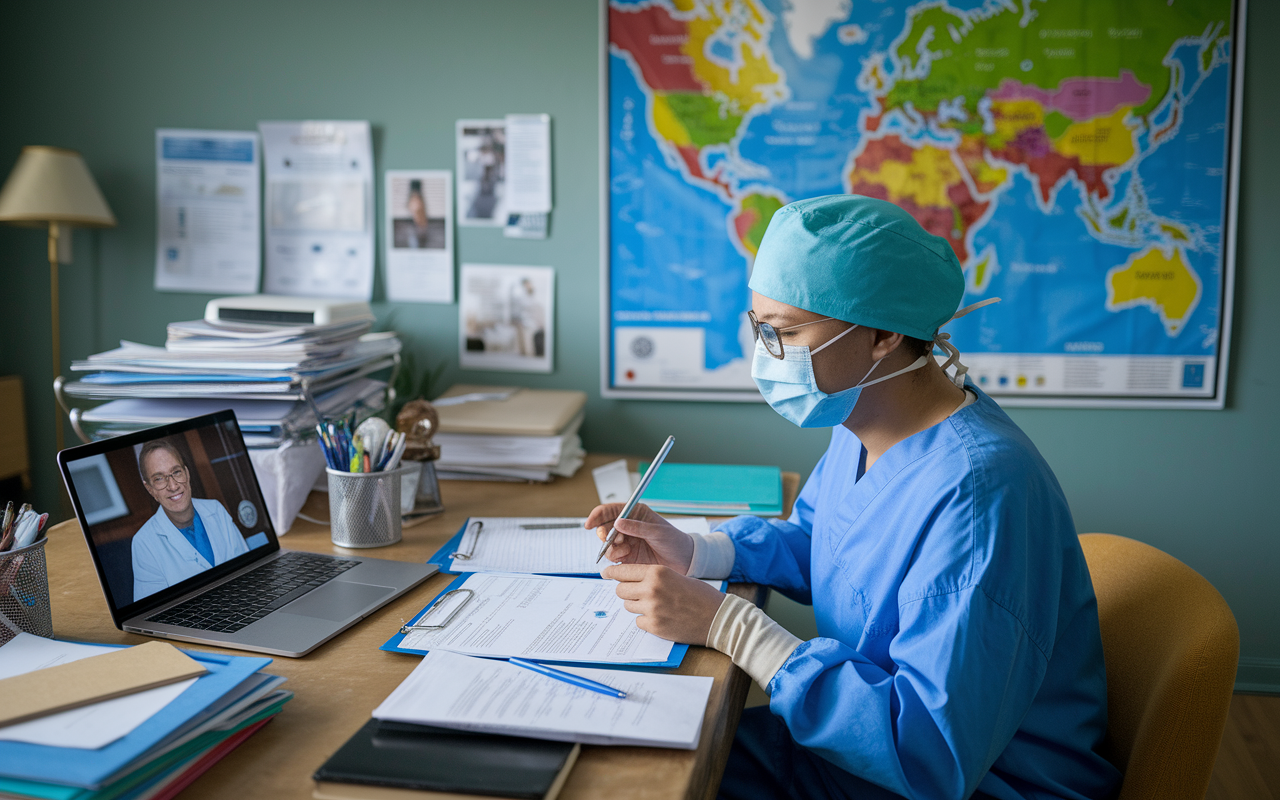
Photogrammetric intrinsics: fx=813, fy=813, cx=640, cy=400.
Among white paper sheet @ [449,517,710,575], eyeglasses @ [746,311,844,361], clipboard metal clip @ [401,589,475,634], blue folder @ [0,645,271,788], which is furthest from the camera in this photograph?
white paper sheet @ [449,517,710,575]

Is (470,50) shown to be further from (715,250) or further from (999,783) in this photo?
(999,783)

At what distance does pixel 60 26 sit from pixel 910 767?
9.12 feet

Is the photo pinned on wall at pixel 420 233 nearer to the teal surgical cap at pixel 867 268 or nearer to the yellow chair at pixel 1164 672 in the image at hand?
the teal surgical cap at pixel 867 268

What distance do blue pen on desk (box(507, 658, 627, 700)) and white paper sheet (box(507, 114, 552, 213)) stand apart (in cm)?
150

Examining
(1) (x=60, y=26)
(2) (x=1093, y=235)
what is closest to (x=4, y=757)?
(2) (x=1093, y=235)

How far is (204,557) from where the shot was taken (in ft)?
3.64

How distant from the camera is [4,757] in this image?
25.6 inches

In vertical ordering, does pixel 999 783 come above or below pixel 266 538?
below

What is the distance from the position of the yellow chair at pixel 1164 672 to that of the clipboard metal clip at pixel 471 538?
3.02 feet

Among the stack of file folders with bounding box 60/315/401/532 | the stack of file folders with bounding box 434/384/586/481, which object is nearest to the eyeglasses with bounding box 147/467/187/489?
the stack of file folders with bounding box 60/315/401/532

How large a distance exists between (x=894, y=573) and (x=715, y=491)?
0.70 m

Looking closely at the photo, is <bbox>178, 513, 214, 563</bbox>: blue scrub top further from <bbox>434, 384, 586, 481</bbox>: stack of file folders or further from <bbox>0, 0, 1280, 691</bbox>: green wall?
<bbox>0, 0, 1280, 691</bbox>: green wall

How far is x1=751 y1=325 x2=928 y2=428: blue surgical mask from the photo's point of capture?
1080mm

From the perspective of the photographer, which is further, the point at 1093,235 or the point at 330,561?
the point at 1093,235
